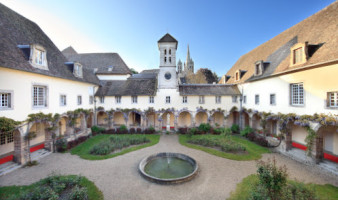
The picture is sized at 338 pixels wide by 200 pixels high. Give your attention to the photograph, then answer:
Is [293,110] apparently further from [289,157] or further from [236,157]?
[236,157]

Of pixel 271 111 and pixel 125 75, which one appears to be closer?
pixel 271 111

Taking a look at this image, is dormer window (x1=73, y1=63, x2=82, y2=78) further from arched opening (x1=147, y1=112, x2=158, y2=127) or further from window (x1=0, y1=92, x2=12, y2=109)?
arched opening (x1=147, y1=112, x2=158, y2=127)

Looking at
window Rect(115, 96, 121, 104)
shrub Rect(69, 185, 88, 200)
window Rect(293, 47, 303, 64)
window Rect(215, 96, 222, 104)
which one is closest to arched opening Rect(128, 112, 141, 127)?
window Rect(115, 96, 121, 104)

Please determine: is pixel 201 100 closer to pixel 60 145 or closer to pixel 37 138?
pixel 60 145

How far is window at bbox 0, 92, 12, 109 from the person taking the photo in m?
9.29

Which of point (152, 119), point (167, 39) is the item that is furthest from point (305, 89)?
point (152, 119)

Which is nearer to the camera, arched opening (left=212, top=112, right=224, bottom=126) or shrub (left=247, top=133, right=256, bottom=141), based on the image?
shrub (left=247, top=133, right=256, bottom=141)

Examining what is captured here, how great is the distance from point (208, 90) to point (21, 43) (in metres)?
20.6

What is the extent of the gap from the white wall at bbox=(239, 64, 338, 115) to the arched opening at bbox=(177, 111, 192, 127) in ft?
30.0

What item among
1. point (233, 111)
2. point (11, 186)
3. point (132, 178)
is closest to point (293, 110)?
point (233, 111)

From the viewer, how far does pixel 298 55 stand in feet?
38.2

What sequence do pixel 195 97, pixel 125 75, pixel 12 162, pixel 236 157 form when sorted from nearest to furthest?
pixel 12 162, pixel 236 157, pixel 195 97, pixel 125 75

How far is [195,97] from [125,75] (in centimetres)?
1245

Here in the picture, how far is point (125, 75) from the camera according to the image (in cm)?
2375
